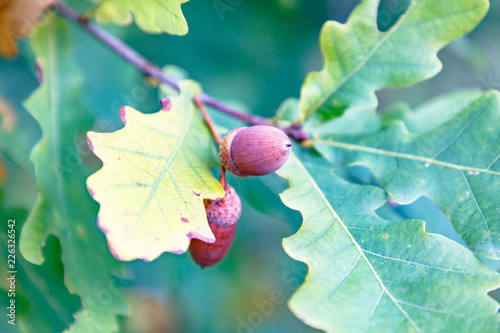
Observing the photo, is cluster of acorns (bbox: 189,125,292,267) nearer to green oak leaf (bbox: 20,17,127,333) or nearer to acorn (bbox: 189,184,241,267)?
acorn (bbox: 189,184,241,267)

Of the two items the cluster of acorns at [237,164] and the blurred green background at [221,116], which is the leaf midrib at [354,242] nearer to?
the cluster of acorns at [237,164]

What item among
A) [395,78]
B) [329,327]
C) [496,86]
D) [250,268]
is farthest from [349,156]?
[496,86]

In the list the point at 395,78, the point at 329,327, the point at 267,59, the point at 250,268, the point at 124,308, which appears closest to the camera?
the point at 329,327

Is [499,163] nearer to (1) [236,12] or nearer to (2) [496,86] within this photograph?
(1) [236,12]

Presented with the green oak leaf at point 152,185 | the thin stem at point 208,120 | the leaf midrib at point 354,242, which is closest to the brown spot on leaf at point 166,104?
the green oak leaf at point 152,185

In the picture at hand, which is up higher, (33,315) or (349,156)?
(349,156)
